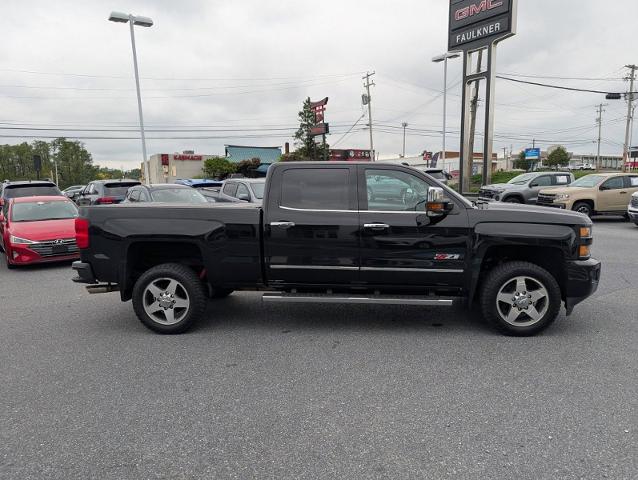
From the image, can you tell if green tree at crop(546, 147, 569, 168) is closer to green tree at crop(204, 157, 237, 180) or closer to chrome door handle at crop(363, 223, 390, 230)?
green tree at crop(204, 157, 237, 180)

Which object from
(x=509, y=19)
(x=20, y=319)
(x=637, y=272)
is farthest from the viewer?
(x=509, y=19)

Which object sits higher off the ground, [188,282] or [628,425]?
[188,282]

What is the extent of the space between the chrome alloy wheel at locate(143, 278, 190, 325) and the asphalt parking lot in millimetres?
229

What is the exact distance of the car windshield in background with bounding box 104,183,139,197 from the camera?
14.9m

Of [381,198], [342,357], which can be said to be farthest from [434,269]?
[342,357]

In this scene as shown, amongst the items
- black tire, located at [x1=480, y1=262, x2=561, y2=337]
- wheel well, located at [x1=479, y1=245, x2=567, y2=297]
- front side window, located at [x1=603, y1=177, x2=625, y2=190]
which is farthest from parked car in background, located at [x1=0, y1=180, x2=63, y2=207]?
front side window, located at [x1=603, y1=177, x2=625, y2=190]

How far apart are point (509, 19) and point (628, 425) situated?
22510 millimetres

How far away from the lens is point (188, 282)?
4.87 metres

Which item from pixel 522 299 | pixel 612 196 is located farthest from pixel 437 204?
pixel 612 196

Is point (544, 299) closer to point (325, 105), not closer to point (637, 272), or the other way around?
point (637, 272)

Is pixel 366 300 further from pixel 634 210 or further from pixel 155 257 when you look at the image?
pixel 634 210

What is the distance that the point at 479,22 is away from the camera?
22.7m

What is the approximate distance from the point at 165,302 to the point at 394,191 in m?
2.70

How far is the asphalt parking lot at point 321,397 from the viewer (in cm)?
271
